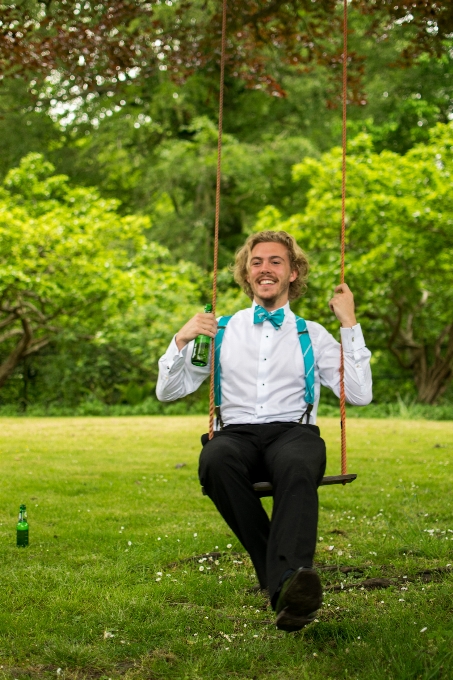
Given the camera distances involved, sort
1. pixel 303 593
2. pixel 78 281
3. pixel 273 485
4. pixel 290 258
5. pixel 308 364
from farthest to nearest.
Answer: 1. pixel 78 281
2. pixel 290 258
3. pixel 308 364
4. pixel 273 485
5. pixel 303 593

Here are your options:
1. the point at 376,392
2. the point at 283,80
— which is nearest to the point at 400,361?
the point at 376,392

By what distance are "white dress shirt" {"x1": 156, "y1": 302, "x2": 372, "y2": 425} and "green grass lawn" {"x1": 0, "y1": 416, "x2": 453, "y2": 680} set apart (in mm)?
864

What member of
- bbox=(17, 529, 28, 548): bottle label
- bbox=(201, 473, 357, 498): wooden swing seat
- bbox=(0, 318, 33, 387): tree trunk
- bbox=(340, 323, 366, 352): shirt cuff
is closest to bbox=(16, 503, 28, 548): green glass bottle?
bbox=(17, 529, 28, 548): bottle label

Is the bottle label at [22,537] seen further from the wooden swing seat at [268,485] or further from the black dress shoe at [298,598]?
the black dress shoe at [298,598]

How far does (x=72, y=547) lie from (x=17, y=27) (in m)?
4.56

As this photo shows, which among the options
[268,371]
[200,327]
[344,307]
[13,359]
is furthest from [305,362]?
[13,359]

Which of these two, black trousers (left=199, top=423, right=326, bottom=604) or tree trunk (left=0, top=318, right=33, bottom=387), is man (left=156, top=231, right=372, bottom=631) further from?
tree trunk (left=0, top=318, right=33, bottom=387)

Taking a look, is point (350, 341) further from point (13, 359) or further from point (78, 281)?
point (13, 359)

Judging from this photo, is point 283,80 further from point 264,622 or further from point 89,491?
point 264,622

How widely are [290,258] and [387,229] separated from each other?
1136 cm

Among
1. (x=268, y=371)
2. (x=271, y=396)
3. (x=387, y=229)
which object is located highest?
(x=387, y=229)

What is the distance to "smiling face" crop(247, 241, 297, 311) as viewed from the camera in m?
3.87

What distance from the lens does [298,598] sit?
9.04ft

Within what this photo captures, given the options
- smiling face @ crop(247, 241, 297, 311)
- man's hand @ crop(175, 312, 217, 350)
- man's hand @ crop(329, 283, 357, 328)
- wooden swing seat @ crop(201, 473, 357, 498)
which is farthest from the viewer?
smiling face @ crop(247, 241, 297, 311)
